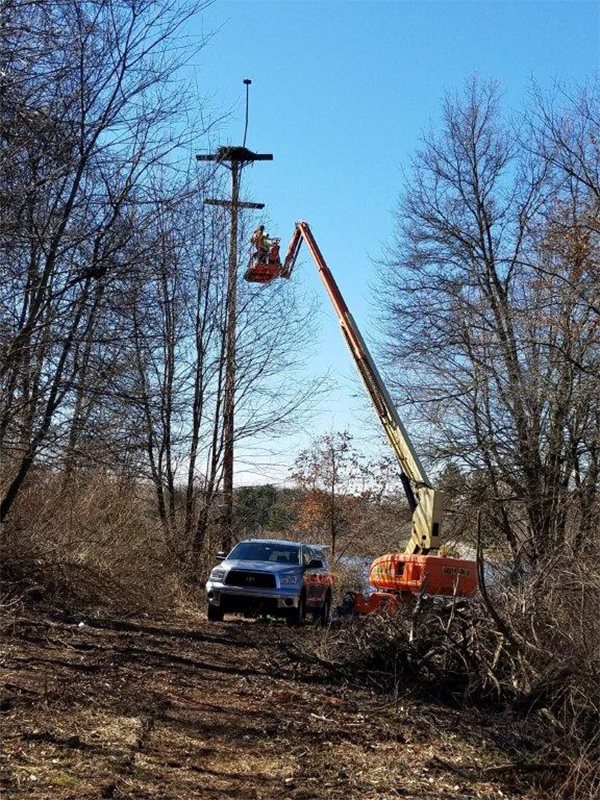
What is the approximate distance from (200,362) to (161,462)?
2586 mm

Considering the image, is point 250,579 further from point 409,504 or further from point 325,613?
point 409,504

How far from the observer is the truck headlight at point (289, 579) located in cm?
1507

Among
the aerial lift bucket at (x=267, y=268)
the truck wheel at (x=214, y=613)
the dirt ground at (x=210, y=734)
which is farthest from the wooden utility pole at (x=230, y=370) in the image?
the dirt ground at (x=210, y=734)

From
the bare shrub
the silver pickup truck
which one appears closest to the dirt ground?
the bare shrub

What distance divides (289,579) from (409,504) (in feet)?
14.7

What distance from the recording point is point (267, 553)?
16141 mm

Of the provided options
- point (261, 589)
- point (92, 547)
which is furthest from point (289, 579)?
point (92, 547)

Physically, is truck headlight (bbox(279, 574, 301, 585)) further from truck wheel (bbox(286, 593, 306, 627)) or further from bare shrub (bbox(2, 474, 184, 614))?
bare shrub (bbox(2, 474, 184, 614))

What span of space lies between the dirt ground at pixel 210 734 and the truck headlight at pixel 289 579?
4589 mm

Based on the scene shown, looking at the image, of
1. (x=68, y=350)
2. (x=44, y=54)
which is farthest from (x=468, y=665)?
(x=44, y=54)

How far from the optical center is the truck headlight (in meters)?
15.1

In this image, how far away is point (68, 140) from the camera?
309 inches

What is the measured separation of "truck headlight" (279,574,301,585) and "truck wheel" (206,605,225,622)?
3.65 ft

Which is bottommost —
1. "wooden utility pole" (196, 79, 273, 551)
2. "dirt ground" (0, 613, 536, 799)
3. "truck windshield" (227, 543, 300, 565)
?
"dirt ground" (0, 613, 536, 799)
